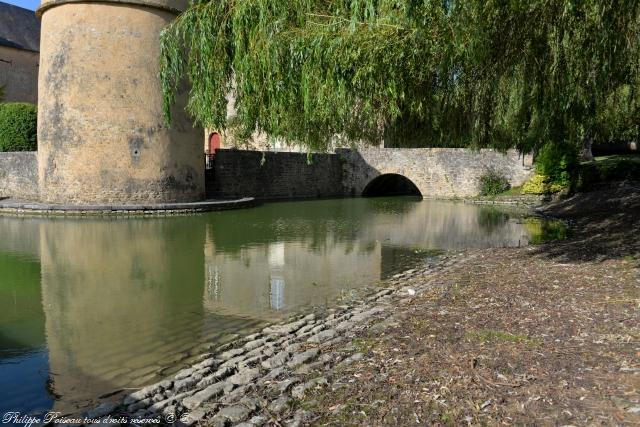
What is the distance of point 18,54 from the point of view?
2773cm

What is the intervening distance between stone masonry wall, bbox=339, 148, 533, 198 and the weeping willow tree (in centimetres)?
1363

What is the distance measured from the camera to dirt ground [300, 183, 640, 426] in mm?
2617

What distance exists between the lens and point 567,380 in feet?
9.35

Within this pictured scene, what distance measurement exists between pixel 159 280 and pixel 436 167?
16.8 meters

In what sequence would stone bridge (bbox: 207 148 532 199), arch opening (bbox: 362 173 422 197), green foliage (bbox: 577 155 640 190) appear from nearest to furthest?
green foliage (bbox: 577 155 640 190), stone bridge (bbox: 207 148 532 199), arch opening (bbox: 362 173 422 197)

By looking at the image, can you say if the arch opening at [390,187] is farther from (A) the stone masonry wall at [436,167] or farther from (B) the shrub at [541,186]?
(B) the shrub at [541,186]

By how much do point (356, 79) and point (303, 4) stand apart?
1049 mm

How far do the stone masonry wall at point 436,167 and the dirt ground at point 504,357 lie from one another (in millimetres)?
15057

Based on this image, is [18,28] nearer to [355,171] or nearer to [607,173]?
[355,171]

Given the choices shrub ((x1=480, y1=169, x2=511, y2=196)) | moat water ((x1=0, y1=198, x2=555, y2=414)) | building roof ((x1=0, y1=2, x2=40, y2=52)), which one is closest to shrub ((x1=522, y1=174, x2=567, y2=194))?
shrub ((x1=480, y1=169, x2=511, y2=196))

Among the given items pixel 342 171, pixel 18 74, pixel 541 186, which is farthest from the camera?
pixel 18 74

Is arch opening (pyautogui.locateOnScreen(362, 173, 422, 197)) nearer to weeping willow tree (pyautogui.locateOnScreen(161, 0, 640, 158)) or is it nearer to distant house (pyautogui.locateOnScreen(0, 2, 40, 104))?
weeping willow tree (pyautogui.locateOnScreen(161, 0, 640, 158))

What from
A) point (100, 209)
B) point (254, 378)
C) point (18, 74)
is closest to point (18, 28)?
point (18, 74)

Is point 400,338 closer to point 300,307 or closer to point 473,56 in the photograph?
point 300,307
